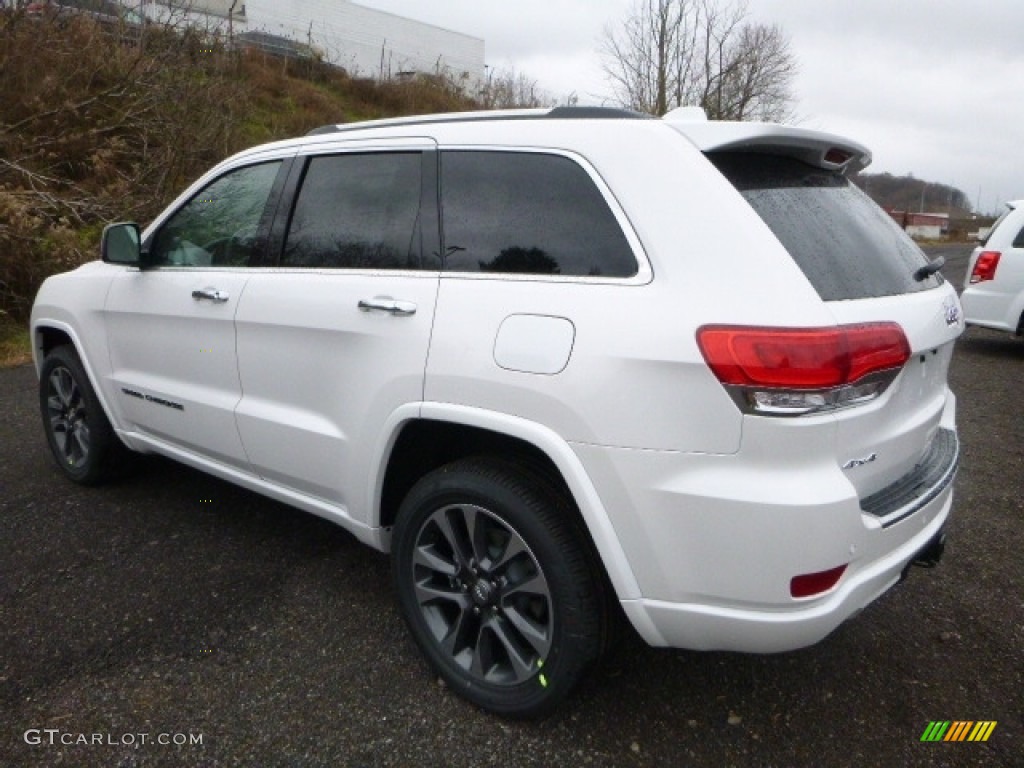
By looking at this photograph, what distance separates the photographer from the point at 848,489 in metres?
A: 1.92

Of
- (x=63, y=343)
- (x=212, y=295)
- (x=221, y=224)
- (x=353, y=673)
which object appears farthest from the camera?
(x=63, y=343)

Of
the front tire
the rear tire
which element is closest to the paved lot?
the front tire

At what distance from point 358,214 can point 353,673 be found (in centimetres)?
159

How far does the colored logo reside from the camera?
7.66ft

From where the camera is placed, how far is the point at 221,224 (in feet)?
11.0

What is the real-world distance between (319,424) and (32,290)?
7255 millimetres

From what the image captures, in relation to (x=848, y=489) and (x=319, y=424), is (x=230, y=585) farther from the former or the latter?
(x=848, y=489)

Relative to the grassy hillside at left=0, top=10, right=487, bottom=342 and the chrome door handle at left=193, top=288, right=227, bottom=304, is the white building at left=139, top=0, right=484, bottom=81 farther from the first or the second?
the chrome door handle at left=193, top=288, right=227, bottom=304

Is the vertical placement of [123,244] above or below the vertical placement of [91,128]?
below

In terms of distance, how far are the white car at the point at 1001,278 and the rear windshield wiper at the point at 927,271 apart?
636cm

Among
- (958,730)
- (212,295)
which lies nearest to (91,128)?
(212,295)

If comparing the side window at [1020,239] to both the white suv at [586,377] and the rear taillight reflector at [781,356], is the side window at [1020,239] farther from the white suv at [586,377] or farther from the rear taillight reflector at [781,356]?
the rear taillight reflector at [781,356]

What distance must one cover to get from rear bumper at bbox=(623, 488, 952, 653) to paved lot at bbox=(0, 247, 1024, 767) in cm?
45

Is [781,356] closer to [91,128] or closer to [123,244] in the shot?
[123,244]
